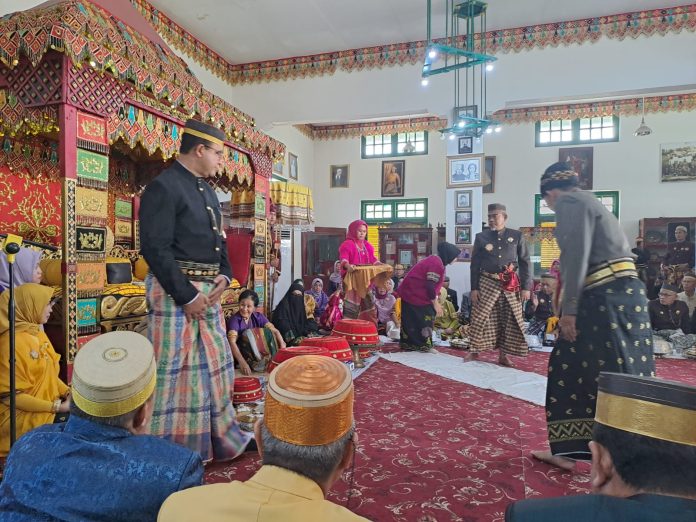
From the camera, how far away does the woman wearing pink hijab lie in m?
6.41

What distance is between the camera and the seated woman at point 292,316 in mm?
6332

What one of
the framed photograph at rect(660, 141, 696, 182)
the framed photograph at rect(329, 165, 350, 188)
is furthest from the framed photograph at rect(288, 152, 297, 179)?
the framed photograph at rect(660, 141, 696, 182)

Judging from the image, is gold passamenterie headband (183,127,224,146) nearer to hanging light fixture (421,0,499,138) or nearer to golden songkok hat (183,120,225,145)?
golden songkok hat (183,120,225,145)

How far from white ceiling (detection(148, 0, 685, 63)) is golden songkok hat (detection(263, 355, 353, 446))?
687 cm

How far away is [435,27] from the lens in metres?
7.38

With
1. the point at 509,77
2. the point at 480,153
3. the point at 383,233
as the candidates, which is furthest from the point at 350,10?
the point at 383,233

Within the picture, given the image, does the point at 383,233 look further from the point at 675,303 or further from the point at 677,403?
the point at 677,403

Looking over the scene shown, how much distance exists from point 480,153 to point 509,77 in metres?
1.33

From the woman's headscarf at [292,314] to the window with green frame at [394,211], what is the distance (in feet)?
21.0

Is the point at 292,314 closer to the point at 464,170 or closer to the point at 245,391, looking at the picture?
the point at 245,391

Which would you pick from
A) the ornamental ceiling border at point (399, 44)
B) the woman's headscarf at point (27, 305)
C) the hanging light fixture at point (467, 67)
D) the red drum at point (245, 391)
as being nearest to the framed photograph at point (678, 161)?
the ornamental ceiling border at point (399, 44)

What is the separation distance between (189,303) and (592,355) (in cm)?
202

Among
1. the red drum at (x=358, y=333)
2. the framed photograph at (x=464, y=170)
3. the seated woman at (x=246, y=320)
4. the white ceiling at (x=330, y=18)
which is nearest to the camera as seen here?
the seated woman at (x=246, y=320)

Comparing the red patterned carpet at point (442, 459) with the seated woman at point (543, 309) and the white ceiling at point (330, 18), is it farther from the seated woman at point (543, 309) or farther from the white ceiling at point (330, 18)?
the white ceiling at point (330, 18)
